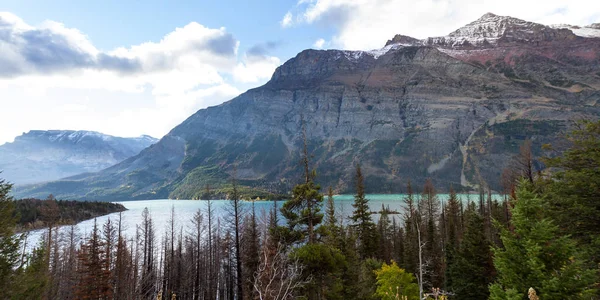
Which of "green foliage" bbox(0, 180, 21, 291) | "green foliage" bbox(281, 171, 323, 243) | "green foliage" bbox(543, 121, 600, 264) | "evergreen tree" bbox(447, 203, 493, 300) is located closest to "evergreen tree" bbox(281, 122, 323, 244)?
"green foliage" bbox(281, 171, 323, 243)

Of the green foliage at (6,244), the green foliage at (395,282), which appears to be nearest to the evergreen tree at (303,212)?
the green foliage at (395,282)

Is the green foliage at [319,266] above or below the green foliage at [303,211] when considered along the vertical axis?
below

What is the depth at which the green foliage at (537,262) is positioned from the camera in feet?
33.8

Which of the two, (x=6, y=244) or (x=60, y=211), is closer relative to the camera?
(x=6, y=244)

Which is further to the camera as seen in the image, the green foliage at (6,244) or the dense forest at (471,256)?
the green foliage at (6,244)

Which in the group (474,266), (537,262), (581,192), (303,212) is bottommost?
(474,266)

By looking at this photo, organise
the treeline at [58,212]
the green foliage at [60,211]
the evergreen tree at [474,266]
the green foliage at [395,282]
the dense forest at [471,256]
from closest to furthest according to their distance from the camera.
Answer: the dense forest at [471,256]
the evergreen tree at [474,266]
the green foliage at [395,282]
the treeline at [58,212]
the green foliage at [60,211]

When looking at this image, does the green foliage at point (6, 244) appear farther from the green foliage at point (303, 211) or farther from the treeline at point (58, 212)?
the treeline at point (58, 212)

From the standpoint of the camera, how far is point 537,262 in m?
10.8

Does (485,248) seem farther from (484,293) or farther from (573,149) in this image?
(573,149)

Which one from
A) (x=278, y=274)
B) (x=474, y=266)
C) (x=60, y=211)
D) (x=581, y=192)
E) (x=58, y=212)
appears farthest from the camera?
(x=60, y=211)

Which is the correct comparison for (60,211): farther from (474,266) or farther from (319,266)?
(474,266)

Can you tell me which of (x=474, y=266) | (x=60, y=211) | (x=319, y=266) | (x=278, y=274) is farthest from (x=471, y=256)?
(x=60, y=211)

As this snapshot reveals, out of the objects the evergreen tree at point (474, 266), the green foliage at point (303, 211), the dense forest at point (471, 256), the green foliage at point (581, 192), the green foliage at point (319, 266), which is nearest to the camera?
the dense forest at point (471, 256)
